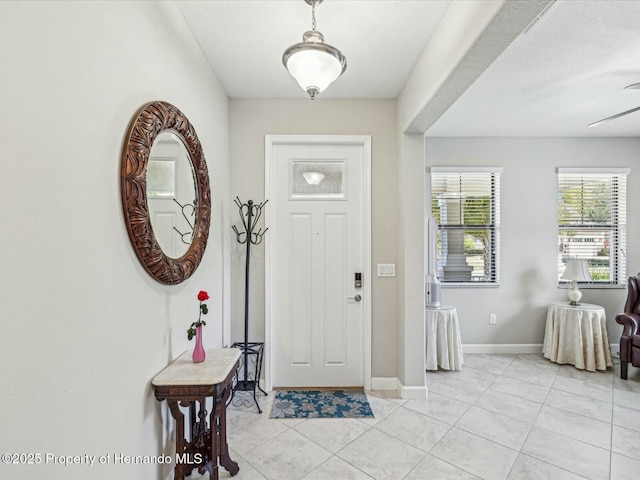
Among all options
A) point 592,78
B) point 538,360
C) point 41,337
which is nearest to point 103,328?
point 41,337

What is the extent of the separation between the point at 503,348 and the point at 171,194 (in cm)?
413

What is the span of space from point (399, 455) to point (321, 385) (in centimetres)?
Answer: 109

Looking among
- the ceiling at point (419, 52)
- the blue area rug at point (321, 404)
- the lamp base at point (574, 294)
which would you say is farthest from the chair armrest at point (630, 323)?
the blue area rug at point (321, 404)

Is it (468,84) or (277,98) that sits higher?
(277,98)

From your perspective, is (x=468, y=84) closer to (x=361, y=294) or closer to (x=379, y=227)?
(x=379, y=227)

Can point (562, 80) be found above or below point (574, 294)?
above

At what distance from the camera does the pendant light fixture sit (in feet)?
5.08

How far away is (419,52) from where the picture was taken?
2.29 m

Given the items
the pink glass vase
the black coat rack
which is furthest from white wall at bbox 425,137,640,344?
the pink glass vase

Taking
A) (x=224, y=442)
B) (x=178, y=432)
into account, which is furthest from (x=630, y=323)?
(x=178, y=432)

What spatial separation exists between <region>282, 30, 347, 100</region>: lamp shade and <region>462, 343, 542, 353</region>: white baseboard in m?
3.64

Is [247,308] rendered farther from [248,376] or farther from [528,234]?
[528,234]

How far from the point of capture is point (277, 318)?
3.03 metres

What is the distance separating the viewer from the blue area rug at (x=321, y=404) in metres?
2.57
